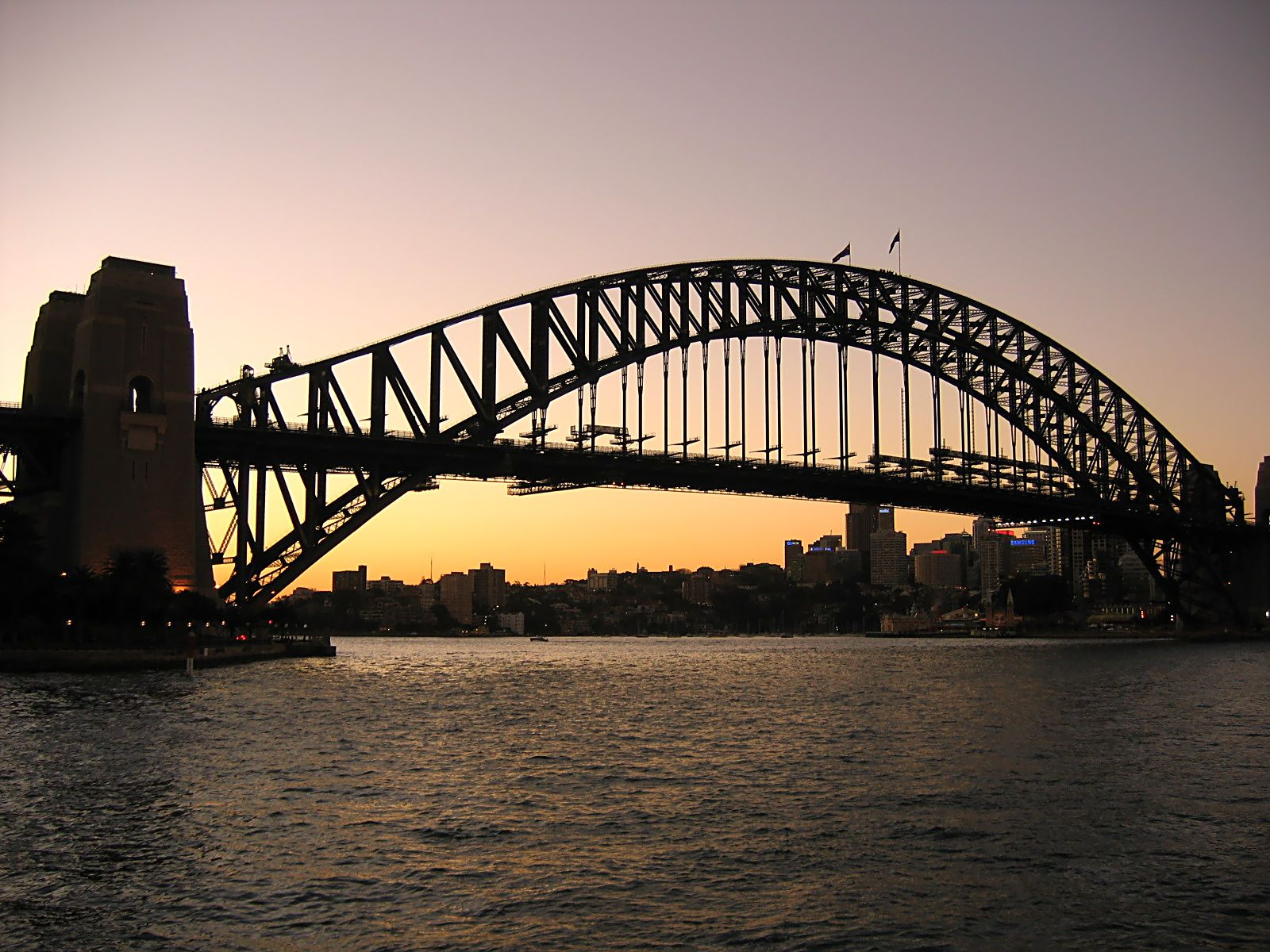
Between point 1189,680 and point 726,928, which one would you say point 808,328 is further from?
point 726,928

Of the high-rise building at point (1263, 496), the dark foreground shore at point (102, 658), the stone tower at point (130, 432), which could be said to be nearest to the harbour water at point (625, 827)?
the dark foreground shore at point (102, 658)

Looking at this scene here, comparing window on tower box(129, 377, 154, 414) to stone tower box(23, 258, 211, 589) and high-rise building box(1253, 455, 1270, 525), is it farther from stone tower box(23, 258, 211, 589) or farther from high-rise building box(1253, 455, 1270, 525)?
high-rise building box(1253, 455, 1270, 525)

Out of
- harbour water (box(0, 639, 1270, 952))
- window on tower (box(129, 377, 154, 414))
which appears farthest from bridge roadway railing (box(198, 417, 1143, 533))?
harbour water (box(0, 639, 1270, 952))

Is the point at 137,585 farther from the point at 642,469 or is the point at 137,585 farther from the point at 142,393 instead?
the point at 642,469

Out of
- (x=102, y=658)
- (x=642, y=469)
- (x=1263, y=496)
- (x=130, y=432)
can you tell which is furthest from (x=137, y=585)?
(x=1263, y=496)

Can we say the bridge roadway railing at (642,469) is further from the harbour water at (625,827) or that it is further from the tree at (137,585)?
the harbour water at (625,827)

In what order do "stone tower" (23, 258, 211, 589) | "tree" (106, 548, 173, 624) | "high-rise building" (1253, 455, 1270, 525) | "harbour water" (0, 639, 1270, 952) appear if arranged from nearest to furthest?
"harbour water" (0, 639, 1270, 952), "tree" (106, 548, 173, 624), "stone tower" (23, 258, 211, 589), "high-rise building" (1253, 455, 1270, 525)

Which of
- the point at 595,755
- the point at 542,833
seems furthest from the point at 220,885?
the point at 595,755
